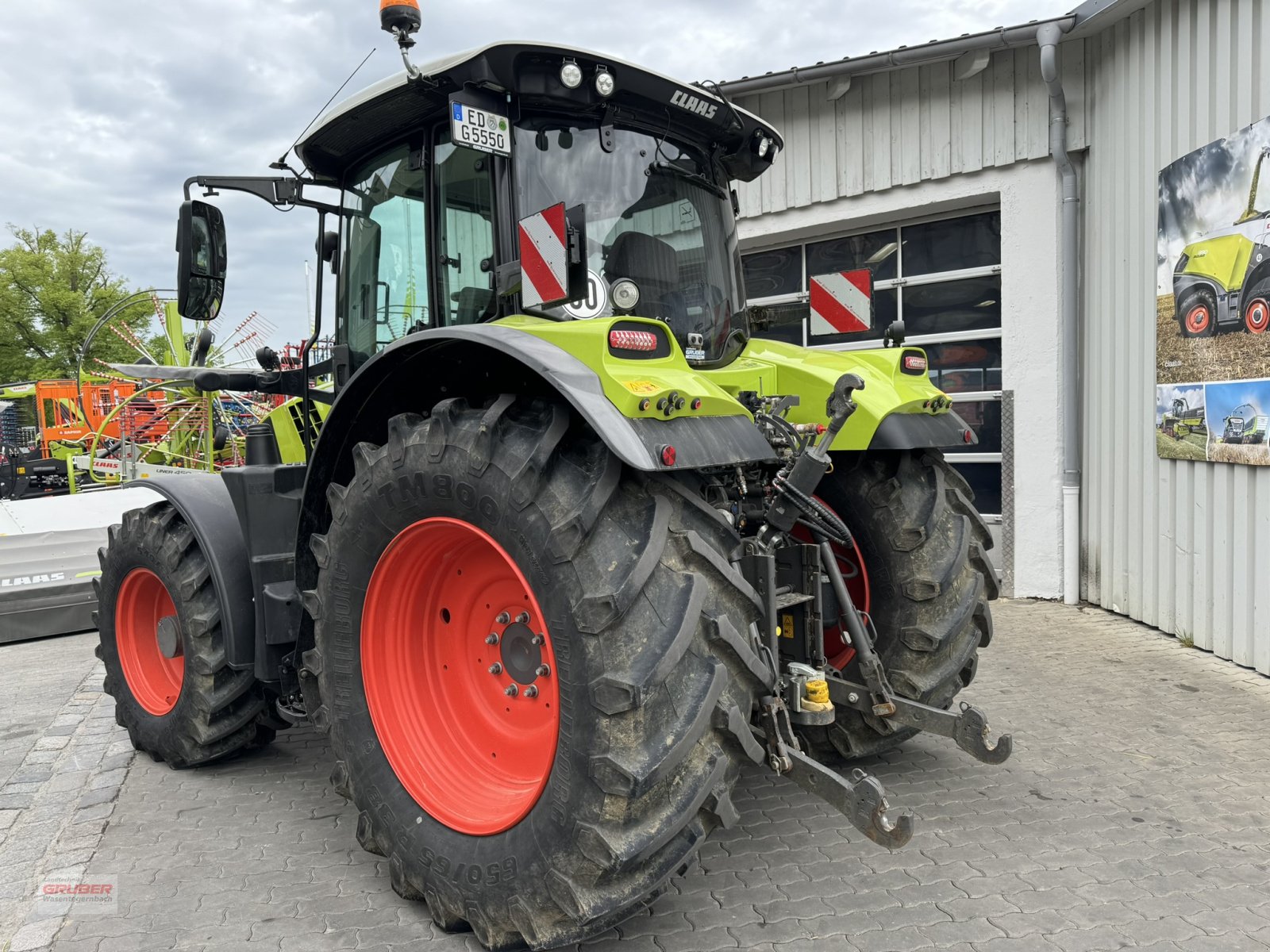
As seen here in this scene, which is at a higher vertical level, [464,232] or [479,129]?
[479,129]

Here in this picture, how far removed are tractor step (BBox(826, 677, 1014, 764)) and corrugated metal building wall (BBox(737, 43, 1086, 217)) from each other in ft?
17.0

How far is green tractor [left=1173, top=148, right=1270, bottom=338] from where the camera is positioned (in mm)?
4906

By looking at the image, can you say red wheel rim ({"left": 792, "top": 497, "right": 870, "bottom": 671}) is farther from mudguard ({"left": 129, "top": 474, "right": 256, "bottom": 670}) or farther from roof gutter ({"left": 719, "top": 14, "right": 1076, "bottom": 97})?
roof gutter ({"left": 719, "top": 14, "right": 1076, "bottom": 97})

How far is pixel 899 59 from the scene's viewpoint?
267 inches

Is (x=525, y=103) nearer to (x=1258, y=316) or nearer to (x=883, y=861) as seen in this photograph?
(x=883, y=861)

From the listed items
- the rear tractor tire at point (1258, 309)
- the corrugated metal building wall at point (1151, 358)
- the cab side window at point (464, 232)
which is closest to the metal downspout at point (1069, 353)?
the corrugated metal building wall at point (1151, 358)

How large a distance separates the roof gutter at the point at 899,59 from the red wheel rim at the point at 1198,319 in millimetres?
2195

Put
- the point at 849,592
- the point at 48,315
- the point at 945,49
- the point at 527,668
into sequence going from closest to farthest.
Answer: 1. the point at 527,668
2. the point at 849,592
3. the point at 945,49
4. the point at 48,315

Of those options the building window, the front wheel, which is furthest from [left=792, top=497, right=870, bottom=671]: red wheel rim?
the building window

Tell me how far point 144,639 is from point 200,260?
1.87m

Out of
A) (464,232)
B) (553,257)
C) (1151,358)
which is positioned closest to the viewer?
(553,257)

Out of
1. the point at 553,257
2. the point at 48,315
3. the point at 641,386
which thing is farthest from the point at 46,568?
the point at 48,315

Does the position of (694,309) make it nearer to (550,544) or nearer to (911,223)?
(550,544)

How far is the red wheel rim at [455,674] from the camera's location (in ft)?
Answer: 8.68
